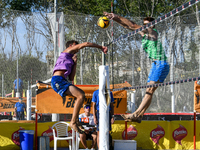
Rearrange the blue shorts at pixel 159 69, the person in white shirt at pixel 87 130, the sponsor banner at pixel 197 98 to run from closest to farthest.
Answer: the blue shorts at pixel 159 69 → the person in white shirt at pixel 87 130 → the sponsor banner at pixel 197 98

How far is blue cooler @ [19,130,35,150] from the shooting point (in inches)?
269

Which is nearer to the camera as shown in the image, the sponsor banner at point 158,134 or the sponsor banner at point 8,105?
the sponsor banner at point 158,134

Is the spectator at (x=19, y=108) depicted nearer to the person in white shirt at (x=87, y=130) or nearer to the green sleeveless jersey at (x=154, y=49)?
→ the person in white shirt at (x=87, y=130)

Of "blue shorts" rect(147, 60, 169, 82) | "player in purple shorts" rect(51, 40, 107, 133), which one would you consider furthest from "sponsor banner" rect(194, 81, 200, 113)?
"player in purple shorts" rect(51, 40, 107, 133)

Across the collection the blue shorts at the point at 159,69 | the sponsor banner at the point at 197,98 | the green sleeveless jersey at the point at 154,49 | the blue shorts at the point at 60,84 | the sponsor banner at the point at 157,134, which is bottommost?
the sponsor banner at the point at 157,134

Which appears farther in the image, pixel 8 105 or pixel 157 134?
pixel 8 105

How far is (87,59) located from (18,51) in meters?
3.25

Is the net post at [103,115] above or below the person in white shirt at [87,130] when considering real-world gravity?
above

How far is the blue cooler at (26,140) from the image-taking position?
6.82 meters

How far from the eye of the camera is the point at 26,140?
6.82m

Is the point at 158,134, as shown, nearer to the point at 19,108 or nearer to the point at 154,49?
the point at 154,49

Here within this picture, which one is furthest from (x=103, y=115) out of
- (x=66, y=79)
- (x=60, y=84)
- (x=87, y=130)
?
(x=87, y=130)

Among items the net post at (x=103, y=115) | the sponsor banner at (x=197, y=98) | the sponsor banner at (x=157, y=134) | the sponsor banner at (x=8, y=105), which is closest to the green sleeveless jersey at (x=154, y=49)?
the net post at (x=103, y=115)

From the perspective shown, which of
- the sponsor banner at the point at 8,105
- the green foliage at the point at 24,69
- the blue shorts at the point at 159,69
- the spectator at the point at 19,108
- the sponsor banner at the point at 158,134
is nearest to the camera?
the blue shorts at the point at 159,69
